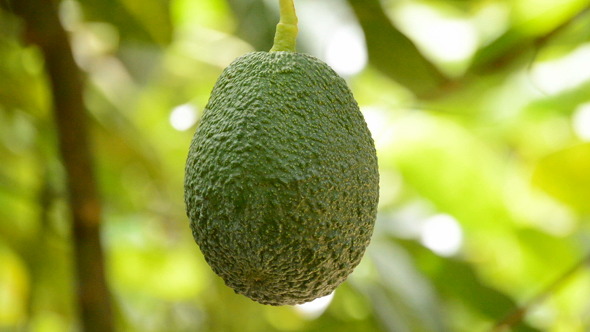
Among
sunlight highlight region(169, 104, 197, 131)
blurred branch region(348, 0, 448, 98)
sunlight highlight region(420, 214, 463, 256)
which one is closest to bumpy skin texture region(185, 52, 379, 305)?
blurred branch region(348, 0, 448, 98)

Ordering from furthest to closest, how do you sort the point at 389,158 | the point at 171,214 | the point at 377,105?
the point at 389,158
the point at 171,214
the point at 377,105

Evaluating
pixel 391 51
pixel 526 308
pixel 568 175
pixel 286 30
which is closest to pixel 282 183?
pixel 286 30

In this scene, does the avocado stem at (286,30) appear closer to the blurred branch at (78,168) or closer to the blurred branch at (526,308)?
the blurred branch at (78,168)

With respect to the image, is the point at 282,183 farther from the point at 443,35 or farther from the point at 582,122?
the point at 443,35

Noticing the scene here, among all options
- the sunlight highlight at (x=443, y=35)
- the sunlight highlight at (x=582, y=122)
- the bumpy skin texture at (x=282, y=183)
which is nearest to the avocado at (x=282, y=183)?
the bumpy skin texture at (x=282, y=183)

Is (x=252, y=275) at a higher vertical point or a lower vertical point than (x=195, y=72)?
lower

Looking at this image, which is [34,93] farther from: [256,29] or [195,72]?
[256,29]

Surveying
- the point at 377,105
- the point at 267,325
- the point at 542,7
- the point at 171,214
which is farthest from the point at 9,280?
the point at 542,7
